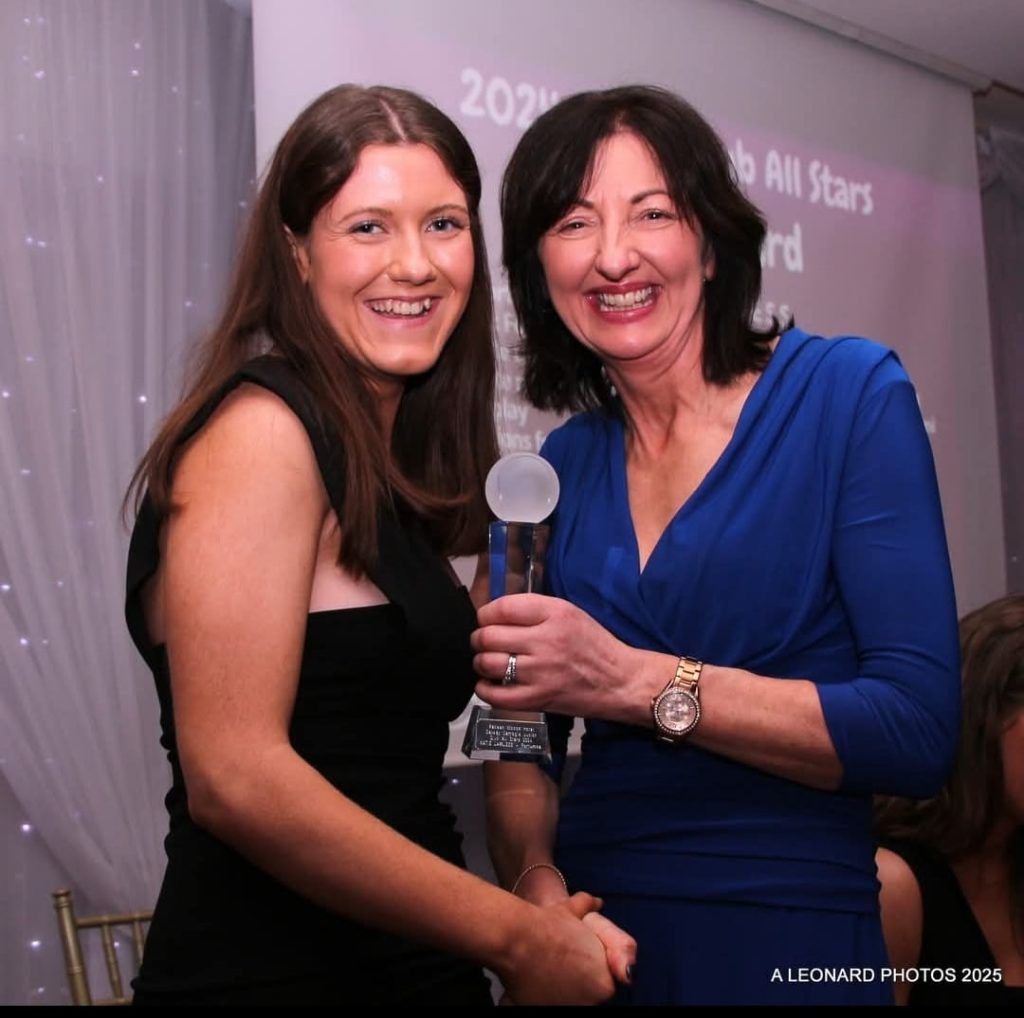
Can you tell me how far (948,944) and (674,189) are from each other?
1.38 metres

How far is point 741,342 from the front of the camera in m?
1.93

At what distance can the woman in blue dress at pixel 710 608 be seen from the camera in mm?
1612

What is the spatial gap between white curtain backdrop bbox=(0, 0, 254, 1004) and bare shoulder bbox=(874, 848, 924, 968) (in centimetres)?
188

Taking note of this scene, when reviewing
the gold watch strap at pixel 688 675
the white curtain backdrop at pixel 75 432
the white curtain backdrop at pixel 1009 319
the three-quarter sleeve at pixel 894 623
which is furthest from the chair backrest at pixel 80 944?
the white curtain backdrop at pixel 1009 319

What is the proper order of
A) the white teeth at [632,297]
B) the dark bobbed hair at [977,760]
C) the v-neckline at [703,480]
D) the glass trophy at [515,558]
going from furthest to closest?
the dark bobbed hair at [977,760]
the white teeth at [632,297]
the v-neckline at [703,480]
the glass trophy at [515,558]

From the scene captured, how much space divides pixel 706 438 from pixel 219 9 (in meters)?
2.64

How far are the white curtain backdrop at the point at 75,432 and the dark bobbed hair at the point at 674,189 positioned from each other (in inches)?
70.3

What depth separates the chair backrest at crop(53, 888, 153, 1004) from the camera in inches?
119

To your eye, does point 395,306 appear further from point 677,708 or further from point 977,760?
point 977,760

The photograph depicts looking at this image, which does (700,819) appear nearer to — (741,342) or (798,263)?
(741,342)

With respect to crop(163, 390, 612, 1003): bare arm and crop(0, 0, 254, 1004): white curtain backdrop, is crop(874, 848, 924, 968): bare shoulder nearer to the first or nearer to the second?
crop(163, 390, 612, 1003): bare arm

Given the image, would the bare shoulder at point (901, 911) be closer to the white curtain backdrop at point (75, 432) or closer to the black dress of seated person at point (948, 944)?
the black dress of seated person at point (948, 944)

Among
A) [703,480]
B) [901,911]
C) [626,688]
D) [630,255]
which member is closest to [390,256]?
[630,255]

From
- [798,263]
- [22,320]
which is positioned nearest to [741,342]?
[22,320]
